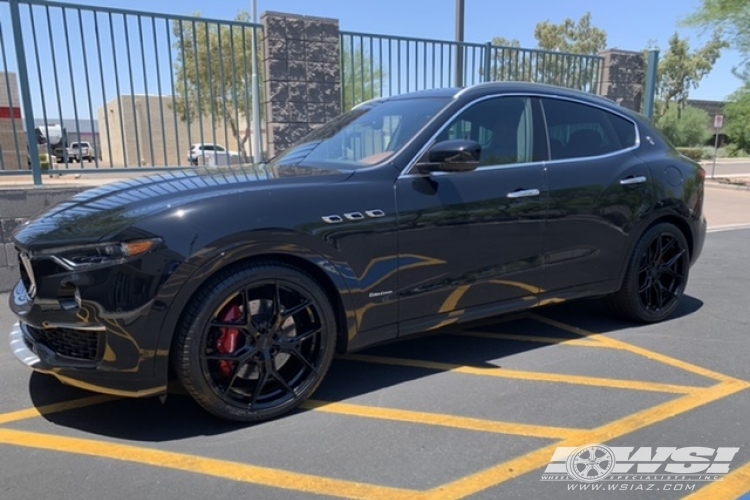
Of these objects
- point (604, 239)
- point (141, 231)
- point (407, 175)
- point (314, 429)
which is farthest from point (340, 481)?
point (604, 239)

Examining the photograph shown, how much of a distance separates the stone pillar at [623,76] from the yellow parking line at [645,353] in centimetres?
681

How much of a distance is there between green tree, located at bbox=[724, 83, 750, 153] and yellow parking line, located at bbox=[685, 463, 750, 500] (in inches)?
945

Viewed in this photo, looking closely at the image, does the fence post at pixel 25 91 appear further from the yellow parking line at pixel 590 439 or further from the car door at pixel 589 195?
the yellow parking line at pixel 590 439

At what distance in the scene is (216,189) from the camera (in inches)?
113

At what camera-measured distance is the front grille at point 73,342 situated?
2.66 m

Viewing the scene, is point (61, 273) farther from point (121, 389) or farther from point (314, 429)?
point (314, 429)

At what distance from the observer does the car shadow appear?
2.97 m

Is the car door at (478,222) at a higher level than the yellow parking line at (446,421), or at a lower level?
higher

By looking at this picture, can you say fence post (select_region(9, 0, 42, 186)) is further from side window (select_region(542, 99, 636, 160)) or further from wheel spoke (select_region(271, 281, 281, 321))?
side window (select_region(542, 99, 636, 160))

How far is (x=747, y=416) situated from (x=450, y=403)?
5.25 ft

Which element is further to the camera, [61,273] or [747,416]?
[747,416]

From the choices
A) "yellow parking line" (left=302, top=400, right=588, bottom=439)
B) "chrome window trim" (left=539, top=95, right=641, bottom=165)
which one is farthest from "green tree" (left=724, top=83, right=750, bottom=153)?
"yellow parking line" (left=302, top=400, right=588, bottom=439)

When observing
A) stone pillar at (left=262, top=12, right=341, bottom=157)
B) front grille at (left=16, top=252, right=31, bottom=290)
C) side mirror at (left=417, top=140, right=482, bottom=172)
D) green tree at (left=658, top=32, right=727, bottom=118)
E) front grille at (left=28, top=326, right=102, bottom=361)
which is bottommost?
front grille at (left=28, top=326, right=102, bottom=361)
